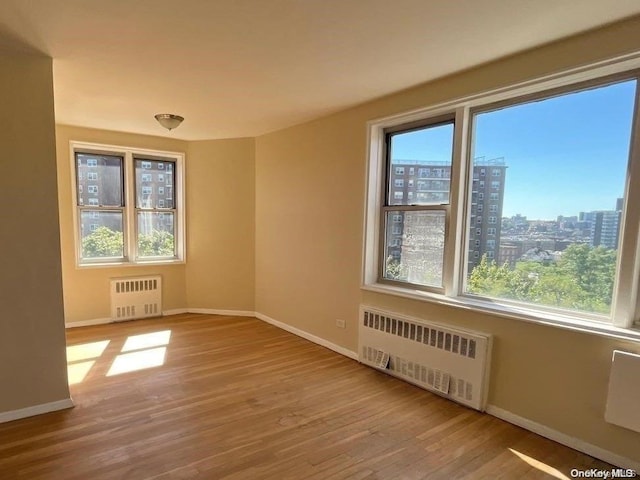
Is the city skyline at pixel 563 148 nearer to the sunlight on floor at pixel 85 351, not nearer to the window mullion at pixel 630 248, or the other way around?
the window mullion at pixel 630 248

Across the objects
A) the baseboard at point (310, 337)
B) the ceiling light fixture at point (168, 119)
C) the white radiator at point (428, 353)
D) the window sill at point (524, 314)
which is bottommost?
the baseboard at point (310, 337)

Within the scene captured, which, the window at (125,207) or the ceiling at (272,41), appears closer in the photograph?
the ceiling at (272,41)

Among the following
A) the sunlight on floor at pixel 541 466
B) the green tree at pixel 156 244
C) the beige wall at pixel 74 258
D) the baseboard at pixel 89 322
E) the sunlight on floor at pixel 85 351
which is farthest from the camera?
the green tree at pixel 156 244

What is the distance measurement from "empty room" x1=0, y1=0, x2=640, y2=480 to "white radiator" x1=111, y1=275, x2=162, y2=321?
0.84 metres

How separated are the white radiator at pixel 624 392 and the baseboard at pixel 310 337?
Result: 211 centimetres

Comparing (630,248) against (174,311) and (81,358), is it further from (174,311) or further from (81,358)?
(174,311)

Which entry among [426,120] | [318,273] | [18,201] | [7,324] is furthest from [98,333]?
[426,120]

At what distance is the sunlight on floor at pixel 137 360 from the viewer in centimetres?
334

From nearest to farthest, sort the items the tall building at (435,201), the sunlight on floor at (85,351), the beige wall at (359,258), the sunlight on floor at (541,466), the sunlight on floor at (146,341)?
the sunlight on floor at (541,466), the beige wall at (359,258), the tall building at (435,201), the sunlight on floor at (85,351), the sunlight on floor at (146,341)

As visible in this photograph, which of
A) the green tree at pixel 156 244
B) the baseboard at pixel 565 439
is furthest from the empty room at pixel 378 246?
the green tree at pixel 156 244

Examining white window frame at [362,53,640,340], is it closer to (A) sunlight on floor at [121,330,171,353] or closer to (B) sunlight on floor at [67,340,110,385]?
(A) sunlight on floor at [121,330,171,353]

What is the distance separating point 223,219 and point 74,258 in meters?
1.93

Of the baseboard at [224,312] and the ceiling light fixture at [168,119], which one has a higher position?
the ceiling light fixture at [168,119]

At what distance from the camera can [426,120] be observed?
321 centimetres
